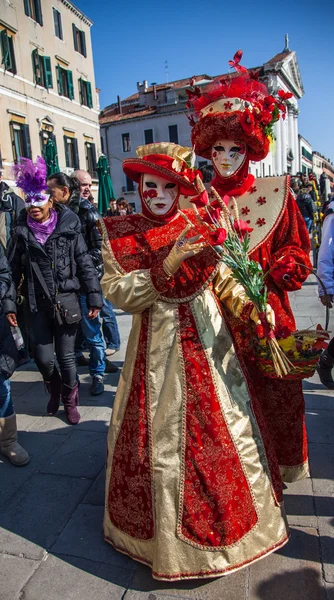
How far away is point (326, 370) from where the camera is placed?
392 centimetres

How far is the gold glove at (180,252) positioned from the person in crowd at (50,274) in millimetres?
1694

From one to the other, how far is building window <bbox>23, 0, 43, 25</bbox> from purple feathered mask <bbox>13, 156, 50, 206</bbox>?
19232 mm

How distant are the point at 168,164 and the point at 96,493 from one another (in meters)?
1.91

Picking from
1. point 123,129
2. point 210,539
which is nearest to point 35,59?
point 123,129

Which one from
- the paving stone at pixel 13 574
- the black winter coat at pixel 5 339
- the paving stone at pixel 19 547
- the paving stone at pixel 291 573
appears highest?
the black winter coat at pixel 5 339

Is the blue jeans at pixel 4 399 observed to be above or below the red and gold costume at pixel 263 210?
below

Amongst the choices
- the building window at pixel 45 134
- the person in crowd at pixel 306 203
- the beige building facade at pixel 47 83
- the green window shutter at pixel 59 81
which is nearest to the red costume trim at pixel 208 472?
the person in crowd at pixel 306 203

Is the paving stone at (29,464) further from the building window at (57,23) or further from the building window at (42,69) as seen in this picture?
the building window at (57,23)

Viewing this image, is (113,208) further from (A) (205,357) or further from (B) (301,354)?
(B) (301,354)

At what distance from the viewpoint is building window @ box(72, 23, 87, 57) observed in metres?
22.1

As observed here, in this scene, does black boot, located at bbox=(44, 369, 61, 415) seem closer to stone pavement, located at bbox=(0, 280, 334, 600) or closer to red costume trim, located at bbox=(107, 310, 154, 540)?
stone pavement, located at bbox=(0, 280, 334, 600)

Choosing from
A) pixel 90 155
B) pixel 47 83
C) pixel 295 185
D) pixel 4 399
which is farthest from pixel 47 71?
pixel 4 399

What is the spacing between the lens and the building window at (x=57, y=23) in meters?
20.4

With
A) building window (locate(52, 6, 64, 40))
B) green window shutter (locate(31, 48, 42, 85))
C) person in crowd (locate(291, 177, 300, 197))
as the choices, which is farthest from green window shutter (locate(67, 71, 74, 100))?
person in crowd (locate(291, 177, 300, 197))
